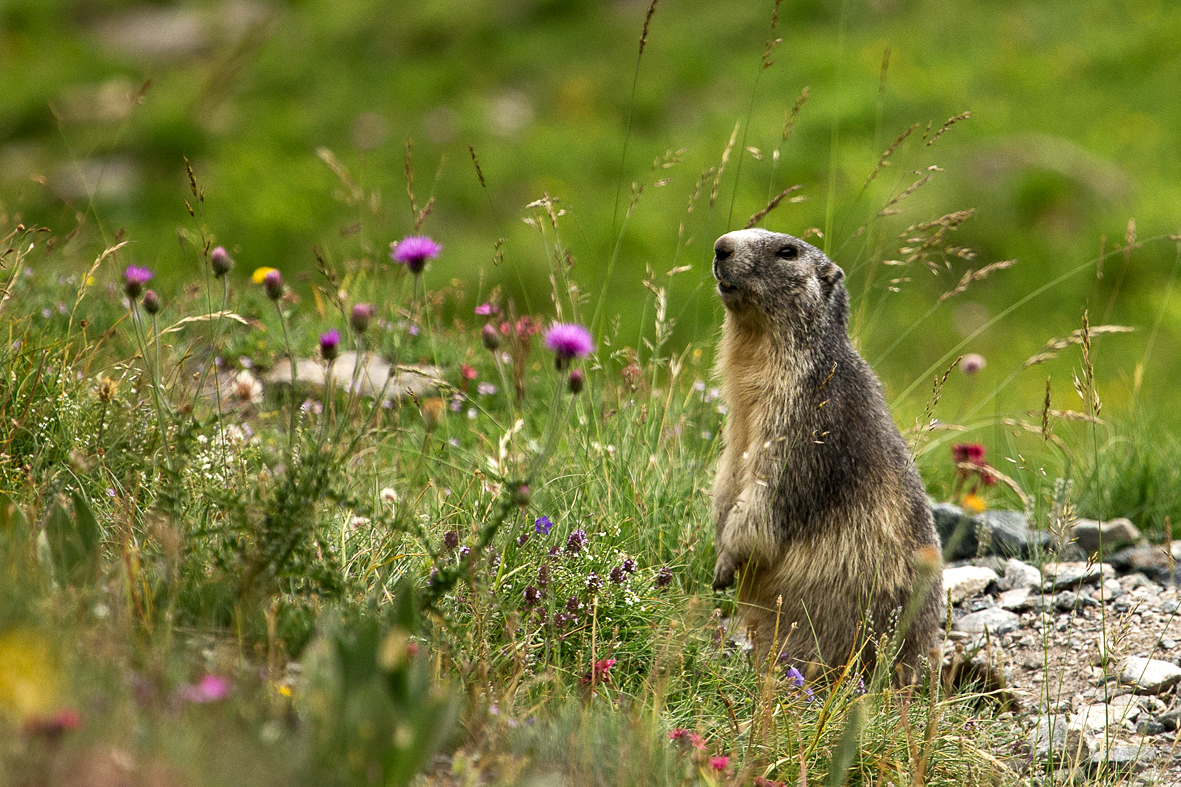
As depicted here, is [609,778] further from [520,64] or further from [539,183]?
[520,64]

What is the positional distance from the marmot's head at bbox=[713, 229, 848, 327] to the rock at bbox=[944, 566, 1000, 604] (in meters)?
1.37

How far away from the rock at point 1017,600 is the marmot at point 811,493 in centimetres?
58

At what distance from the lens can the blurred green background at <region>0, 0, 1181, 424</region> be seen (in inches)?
352

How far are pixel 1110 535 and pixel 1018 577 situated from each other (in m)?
0.63

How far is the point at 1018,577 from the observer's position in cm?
487

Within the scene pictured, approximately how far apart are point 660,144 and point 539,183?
128 centimetres

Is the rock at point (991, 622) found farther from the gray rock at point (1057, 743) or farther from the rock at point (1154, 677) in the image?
the gray rock at point (1057, 743)

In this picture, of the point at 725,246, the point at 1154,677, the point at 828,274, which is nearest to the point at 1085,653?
the point at 1154,677

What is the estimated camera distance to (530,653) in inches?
132

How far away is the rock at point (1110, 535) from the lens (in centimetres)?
512

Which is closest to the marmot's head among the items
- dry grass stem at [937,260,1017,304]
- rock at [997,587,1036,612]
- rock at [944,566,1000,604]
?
dry grass stem at [937,260,1017,304]

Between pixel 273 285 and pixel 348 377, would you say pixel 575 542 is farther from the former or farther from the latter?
pixel 348 377

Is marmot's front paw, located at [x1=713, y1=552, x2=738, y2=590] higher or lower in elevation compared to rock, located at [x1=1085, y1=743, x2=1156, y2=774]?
higher

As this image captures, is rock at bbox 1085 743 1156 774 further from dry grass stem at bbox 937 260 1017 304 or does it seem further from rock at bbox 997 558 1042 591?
dry grass stem at bbox 937 260 1017 304
